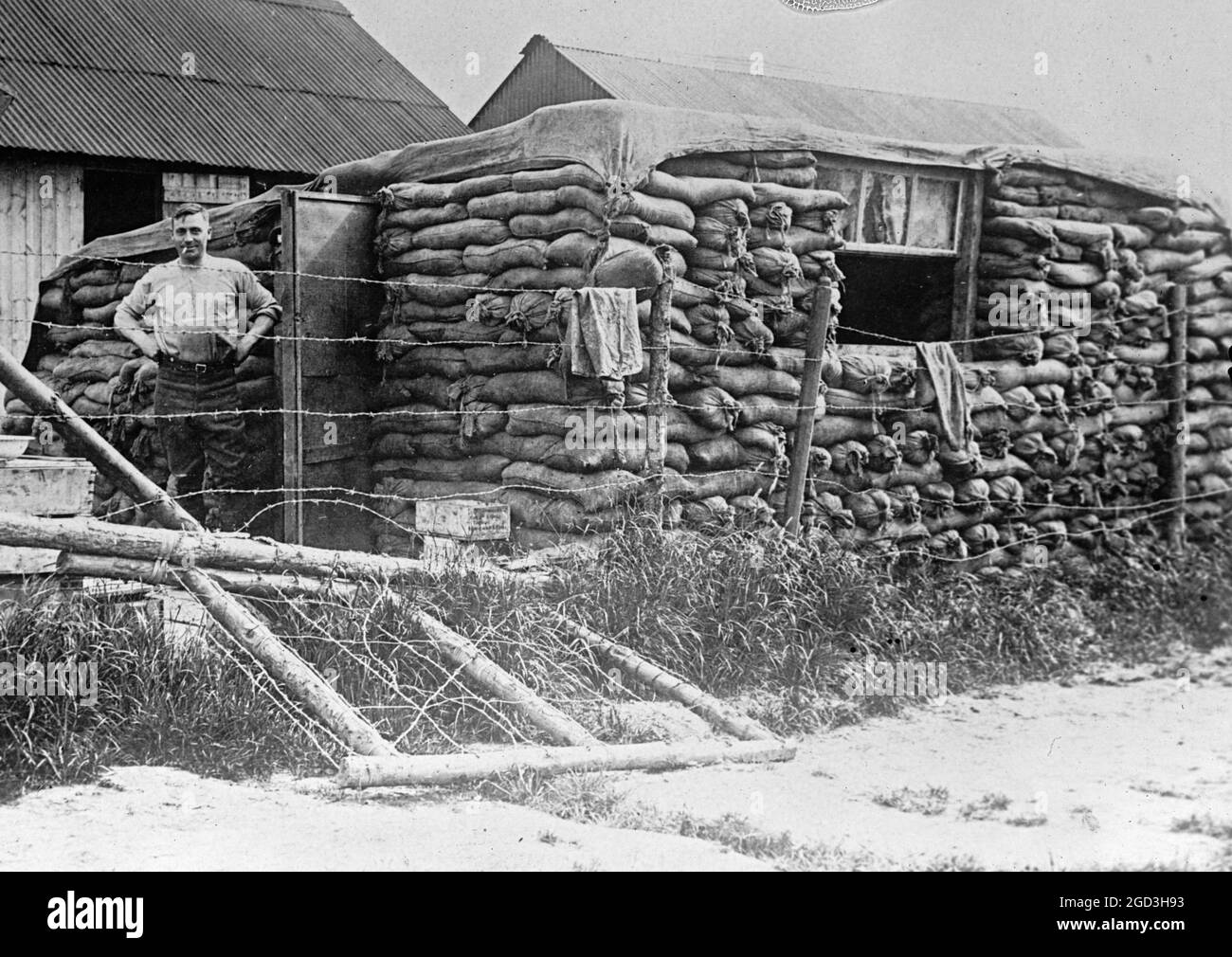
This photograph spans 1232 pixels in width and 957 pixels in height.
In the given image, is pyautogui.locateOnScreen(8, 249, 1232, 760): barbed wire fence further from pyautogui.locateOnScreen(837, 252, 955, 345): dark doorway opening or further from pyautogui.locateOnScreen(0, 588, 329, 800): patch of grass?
pyautogui.locateOnScreen(837, 252, 955, 345): dark doorway opening

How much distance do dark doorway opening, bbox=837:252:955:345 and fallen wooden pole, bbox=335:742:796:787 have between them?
366 centimetres

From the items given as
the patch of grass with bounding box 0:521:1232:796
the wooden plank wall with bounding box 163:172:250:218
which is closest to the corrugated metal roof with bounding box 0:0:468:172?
the wooden plank wall with bounding box 163:172:250:218

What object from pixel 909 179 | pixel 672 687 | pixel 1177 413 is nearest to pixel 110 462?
pixel 672 687

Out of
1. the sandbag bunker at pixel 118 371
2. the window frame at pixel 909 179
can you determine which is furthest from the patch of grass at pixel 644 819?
the window frame at pixel 909 179

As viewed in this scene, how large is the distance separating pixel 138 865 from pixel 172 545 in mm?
1609

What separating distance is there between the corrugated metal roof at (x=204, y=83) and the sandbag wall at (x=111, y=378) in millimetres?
720

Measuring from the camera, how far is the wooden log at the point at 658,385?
6207 millimetres

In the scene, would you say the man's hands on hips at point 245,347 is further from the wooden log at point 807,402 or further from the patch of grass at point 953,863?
the patch of grass at point 953,863

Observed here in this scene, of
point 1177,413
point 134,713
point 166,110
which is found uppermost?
point 166,110

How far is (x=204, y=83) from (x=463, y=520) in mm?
2872

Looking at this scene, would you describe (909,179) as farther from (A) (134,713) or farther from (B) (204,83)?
(A) (134,713)

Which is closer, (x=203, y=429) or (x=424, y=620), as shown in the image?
(x=424, y=620)

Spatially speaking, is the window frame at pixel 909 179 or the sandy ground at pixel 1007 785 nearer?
the sandy ground at pixel 1007 785

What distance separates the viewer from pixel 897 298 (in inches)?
329
